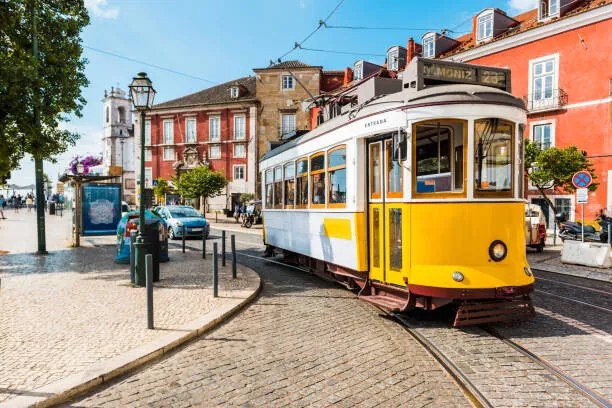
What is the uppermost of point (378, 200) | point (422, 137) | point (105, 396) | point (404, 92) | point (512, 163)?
point (404, 92)

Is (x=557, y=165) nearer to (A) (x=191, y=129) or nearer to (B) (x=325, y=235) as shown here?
(B) (x=325, y=235)

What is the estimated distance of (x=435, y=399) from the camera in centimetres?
372

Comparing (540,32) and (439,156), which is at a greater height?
(540,32)

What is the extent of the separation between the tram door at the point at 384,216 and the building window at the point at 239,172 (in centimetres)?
4031

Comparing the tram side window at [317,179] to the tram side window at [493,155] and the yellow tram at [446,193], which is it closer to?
the yellow tram at [446,193]

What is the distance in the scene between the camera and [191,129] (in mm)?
48219

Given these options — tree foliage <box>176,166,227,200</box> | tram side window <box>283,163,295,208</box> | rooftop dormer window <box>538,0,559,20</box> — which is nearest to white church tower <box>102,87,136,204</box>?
tree foliage <box>176,166,227,200</box>

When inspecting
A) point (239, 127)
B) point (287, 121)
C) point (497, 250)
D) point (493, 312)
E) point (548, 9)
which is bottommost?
point (493, 312)

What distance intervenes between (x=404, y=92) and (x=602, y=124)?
68.4 ft

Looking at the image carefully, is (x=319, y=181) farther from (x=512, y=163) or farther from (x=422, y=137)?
(x=512, y=163)

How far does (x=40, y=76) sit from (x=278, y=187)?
6.88 metres

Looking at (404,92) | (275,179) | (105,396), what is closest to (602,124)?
(275,179)

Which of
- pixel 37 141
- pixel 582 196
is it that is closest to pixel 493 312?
pixel 582 196

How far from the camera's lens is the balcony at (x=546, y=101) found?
23078 mm
